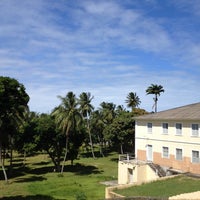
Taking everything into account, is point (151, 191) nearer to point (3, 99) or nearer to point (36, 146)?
point (3, 99)

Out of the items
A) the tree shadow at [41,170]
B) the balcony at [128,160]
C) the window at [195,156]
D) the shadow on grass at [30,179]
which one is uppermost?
the window at [195,156]

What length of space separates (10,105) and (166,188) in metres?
21.9

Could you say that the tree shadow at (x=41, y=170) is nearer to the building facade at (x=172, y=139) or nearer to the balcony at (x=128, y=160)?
the balcony at (x=128, y=160)

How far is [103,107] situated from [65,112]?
39446 millimetres

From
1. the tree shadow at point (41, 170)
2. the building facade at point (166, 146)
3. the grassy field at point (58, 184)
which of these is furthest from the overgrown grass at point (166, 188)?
the tree shadow at point (41, 170)

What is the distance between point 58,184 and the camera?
138 ft

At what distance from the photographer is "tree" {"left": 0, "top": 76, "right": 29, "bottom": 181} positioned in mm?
38156

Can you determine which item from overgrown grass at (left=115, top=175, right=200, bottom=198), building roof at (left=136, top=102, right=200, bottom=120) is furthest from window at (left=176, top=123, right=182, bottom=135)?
overgrown grass at (left=115, top=175, right=200, bottom=198)

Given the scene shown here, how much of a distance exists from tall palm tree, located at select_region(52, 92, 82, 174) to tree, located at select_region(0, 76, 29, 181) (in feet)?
21.4

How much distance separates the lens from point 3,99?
3800cm

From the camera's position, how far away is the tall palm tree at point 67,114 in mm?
50406

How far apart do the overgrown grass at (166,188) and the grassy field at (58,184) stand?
4908 mm

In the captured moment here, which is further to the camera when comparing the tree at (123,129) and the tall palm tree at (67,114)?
the tree at (123,129)

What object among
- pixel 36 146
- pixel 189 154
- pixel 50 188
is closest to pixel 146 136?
pixel 189 154
